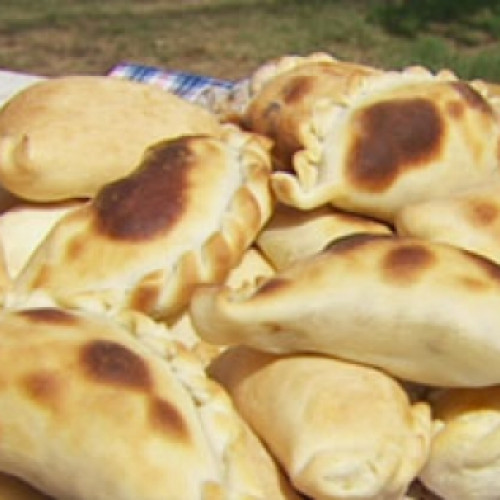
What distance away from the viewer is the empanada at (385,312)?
32.4 inches

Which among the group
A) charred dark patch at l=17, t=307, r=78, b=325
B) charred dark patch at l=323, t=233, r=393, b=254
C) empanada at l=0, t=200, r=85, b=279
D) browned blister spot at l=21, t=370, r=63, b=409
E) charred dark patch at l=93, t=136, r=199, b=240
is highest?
charred dark patch at l=323, t=233, r=393, b=254

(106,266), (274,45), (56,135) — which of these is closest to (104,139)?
(56,135)

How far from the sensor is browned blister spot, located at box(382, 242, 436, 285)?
33.1 inches

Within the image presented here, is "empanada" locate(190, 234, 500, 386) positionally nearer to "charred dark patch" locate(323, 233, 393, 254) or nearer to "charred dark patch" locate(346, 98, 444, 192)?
"charred dark patch" locate(323, 233, 393, 254)

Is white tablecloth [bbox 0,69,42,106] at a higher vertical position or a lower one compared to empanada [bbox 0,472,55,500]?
lower

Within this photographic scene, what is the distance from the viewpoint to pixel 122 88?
1135 mm

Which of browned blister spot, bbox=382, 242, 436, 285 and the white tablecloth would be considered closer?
browned blister spot, bbox=382, 242, 436, 285

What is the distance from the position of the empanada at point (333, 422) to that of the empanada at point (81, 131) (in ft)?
0.79

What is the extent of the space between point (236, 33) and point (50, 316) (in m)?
2.98

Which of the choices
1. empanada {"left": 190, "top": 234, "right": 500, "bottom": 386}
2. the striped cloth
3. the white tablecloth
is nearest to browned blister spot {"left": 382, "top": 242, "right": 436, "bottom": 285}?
empanada {"left": 190, "top": 234, "right": 500, "bottom": 386}

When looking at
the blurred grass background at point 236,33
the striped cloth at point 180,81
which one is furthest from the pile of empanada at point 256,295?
the blurred grass background at point 236,33

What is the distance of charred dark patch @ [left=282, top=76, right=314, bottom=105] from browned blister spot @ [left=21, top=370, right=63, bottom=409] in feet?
1.30

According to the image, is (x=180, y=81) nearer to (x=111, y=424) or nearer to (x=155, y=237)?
(x=155, y=237)

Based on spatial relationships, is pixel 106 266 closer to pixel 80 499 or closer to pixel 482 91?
pixel 80 499
